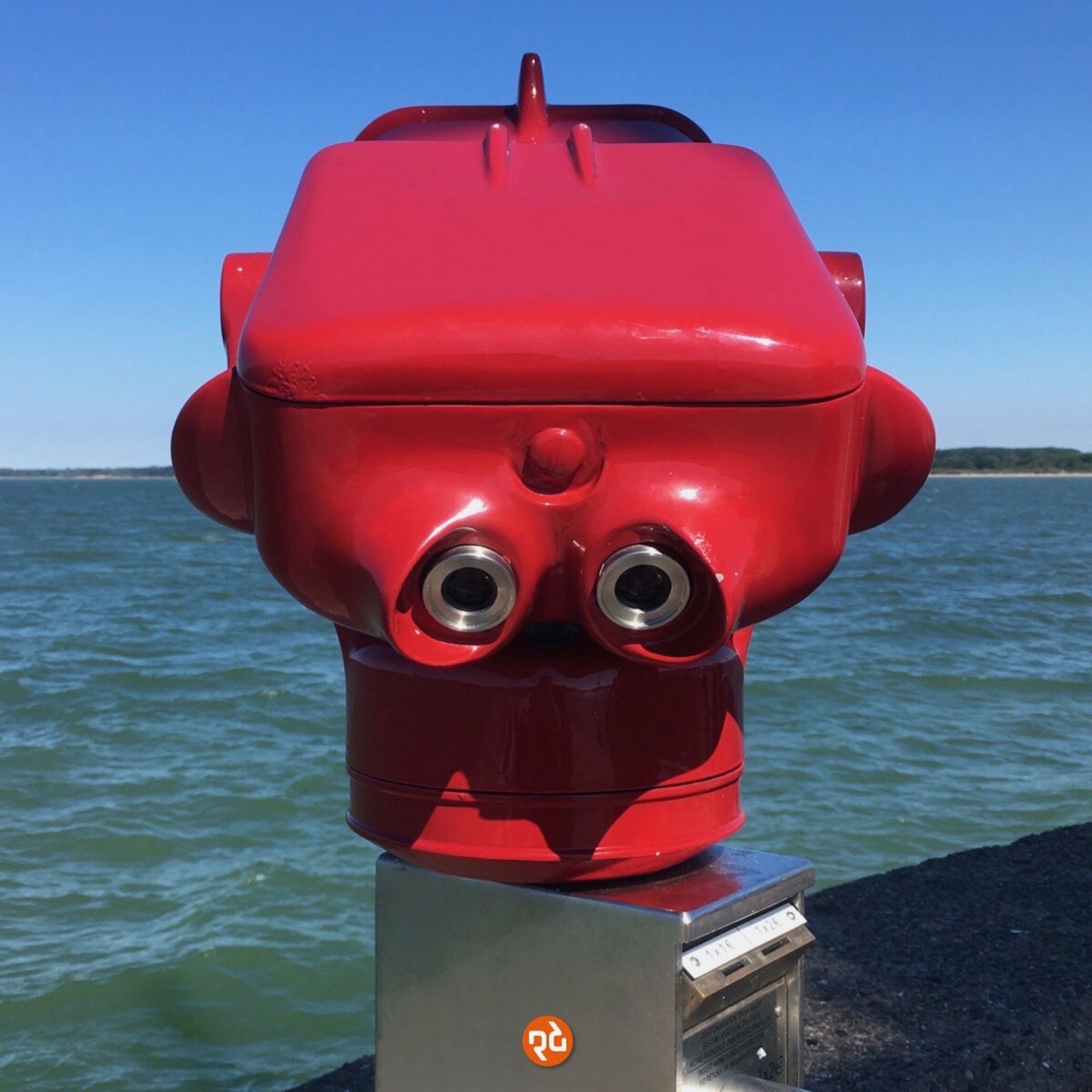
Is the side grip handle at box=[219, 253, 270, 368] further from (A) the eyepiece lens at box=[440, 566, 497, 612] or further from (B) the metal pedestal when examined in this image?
(B) the metal pedestal

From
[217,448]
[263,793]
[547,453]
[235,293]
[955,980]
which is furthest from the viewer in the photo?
[263,793]

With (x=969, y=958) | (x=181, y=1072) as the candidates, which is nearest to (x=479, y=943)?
(x=969, y=958)

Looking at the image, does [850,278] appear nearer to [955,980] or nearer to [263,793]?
[955,980]

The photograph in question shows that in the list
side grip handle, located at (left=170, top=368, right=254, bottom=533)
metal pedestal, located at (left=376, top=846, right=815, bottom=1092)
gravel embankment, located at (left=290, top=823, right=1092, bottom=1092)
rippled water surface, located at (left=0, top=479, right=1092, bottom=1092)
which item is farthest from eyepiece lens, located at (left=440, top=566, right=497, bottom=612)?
rippled water surface, located at (left=0, top=479, right=1092, bottom=1092)

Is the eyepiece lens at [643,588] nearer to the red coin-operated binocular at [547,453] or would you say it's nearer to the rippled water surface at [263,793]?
the red coin-operated binocular at [547,453]

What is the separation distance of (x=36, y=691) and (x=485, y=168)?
12.9 m

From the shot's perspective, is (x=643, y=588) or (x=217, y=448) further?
(x=217, y=448)

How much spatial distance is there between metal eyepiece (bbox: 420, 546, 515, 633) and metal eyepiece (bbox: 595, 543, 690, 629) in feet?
0.34

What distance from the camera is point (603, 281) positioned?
1524 millimetres

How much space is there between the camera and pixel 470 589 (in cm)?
154

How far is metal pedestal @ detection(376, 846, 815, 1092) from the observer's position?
5.75ft

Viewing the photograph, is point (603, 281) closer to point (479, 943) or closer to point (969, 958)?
point (479, 943)

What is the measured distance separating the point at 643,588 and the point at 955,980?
1.88 metres

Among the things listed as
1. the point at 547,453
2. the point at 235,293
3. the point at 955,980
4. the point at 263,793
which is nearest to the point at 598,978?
the point at 547,453
